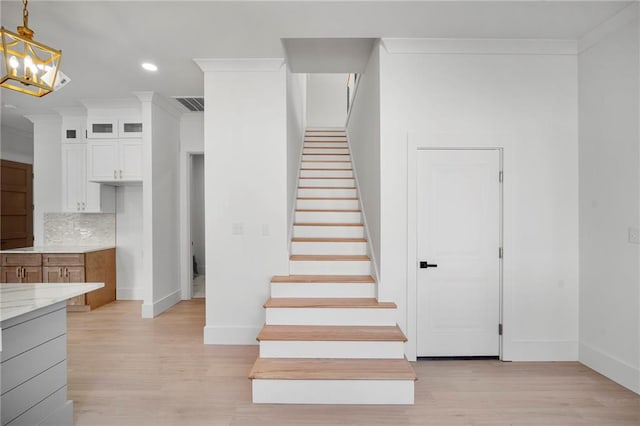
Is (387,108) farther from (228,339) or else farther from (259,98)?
(228,339)

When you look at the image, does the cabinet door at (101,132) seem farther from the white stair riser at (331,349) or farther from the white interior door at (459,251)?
the white interior door at (459,251)

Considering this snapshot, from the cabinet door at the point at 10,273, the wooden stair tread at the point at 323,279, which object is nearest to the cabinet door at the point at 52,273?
the cabinet door at the point at 10,273

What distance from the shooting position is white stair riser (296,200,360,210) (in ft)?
15.5

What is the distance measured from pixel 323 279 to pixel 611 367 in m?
2.62

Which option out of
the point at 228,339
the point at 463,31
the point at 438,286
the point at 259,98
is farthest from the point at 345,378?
the point at 463,31

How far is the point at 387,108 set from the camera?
132 inches

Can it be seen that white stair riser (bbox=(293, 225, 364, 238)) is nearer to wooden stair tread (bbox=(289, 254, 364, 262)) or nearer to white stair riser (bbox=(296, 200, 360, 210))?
wooden stair tread (bbox=(289, 254, 364, 262))

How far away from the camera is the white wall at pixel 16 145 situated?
19.5 ft

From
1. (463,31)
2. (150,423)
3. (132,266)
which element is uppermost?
(463,31)

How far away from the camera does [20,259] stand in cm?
483

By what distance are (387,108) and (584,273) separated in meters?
2.47

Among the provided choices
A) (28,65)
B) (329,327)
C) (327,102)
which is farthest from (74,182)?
(327,102)

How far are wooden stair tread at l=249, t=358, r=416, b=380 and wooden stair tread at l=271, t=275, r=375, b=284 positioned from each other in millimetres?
828

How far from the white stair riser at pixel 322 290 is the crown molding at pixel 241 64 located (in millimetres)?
2337
